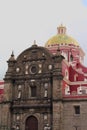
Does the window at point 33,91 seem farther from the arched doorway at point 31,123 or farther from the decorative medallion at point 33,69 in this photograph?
the arched doorway at point 31,123

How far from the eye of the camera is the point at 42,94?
5291 centimetres

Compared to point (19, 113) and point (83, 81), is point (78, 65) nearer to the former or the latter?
point (83, 81)

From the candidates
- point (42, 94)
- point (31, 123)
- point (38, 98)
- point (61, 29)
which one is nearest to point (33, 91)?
point (38, 98)

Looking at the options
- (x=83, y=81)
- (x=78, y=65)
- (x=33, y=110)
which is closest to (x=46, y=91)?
(x=33, y=110)

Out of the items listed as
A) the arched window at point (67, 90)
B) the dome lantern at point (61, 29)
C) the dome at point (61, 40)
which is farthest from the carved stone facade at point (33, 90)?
the dome lantern at point (61, 29)

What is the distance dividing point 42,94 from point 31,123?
455 cm

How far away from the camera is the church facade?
50.6m

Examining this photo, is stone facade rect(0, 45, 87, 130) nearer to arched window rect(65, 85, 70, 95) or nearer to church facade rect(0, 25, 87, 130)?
church facade rect(0, 25, 87, 130)

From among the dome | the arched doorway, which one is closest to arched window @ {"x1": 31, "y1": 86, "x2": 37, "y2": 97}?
the arched doorway

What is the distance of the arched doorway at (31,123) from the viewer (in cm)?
5243

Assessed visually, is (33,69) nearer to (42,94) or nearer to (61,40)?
(42,94)

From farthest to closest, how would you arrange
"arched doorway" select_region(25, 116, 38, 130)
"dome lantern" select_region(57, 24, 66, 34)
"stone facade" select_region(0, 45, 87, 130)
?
"dome lantern" select_region(57, 24, 66, 34)
"arched doorway" select_region(25, 116, 38, 130)
"stone facade" select_region(0, 45, 87, 130)

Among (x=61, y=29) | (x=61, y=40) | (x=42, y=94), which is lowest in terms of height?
(x=42, y=94)

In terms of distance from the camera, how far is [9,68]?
55.9 m
